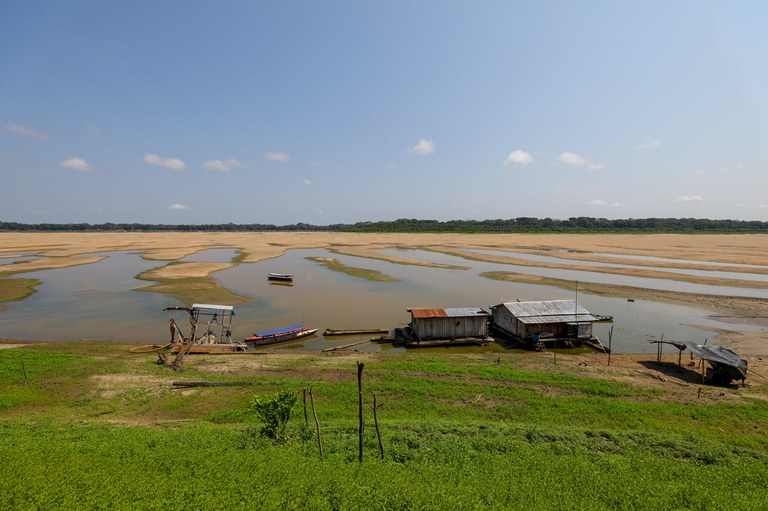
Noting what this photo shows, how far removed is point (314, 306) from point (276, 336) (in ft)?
38.0

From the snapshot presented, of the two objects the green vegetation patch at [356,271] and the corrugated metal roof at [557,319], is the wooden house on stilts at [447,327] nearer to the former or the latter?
the corrugated metal roof at [557,319]

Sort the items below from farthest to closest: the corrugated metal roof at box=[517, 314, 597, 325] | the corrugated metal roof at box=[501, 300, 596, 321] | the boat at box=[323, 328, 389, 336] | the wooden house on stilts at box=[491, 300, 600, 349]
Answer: the boat at box=[323, 328, 389, 336]
the corrugated metal roof at box=[501, 300, 596, 321]
the wooden house on stilts at box=[491, 300, 600, 349]
the corrugated metal roof at box=[517, 314, 597, 325]

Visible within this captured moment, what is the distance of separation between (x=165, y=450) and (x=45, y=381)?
14.0 m

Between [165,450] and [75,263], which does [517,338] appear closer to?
[165,450]

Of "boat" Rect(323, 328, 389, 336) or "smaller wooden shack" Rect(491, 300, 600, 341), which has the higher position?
"smaller wooden shack" Rect(491, 300, 600, 341)

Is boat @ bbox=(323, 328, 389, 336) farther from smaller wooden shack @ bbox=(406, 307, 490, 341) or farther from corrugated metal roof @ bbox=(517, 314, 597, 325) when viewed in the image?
corrugated metal roof @ bbox=(517, 314, 597, 325)

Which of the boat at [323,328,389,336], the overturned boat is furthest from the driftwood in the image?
the overturned boat

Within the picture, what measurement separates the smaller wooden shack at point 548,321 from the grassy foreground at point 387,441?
276 inches

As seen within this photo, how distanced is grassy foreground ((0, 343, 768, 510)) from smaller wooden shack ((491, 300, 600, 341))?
700 centimetres

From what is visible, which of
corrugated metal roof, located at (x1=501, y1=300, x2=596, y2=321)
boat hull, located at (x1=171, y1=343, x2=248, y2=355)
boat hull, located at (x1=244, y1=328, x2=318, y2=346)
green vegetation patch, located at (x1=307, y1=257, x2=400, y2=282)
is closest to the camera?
boat hull, located at (x1=171, y1=343, x2=248, y2=355)

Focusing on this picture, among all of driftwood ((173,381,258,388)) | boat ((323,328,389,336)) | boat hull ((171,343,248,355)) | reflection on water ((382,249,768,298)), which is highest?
reflection on water ((382,249,768,298))

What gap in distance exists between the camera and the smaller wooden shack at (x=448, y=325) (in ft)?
96.6

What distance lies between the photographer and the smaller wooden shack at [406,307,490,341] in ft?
96.6

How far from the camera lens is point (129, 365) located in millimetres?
22188
